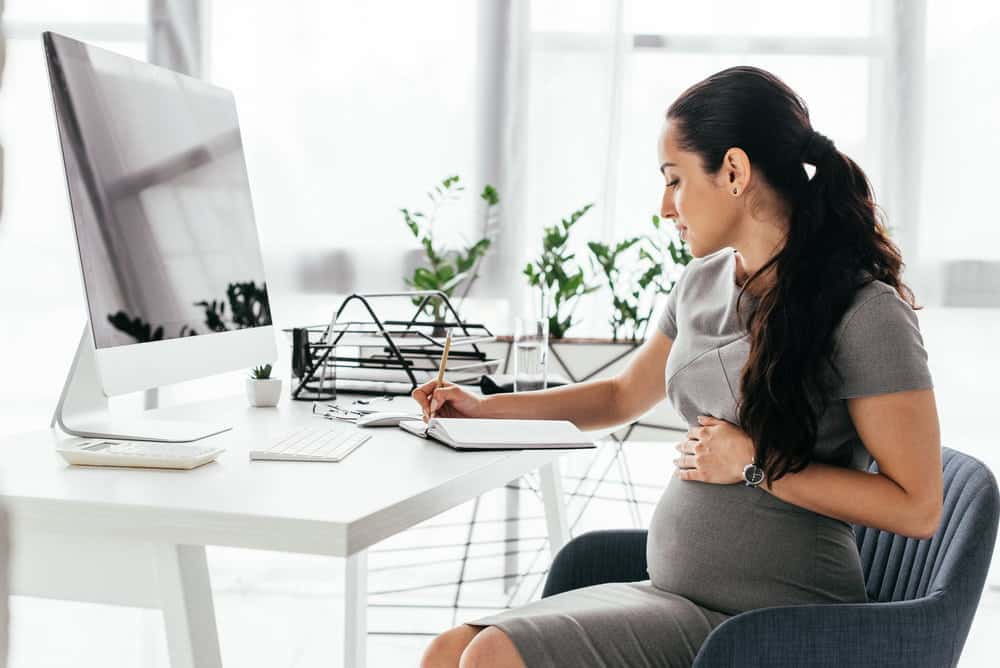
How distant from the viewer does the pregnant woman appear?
117cm

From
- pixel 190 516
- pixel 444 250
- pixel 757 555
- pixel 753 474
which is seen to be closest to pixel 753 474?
pixel 753 474

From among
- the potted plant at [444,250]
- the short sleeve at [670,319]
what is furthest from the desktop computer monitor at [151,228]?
the potted plant at [444,250]

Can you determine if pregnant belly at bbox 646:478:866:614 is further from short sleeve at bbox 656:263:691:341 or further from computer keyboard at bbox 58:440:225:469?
computer keyboard at bbox 58:440:225:469

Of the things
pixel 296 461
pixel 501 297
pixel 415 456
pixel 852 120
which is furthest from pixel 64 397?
pixel 852 120

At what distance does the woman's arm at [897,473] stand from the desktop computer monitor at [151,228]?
2.83 feet

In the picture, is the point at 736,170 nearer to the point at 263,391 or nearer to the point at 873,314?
the point at 873,314

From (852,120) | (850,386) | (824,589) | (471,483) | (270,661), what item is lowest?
(270,661)

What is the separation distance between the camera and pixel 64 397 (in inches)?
52.1

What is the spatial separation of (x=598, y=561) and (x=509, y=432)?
Result: 0.79 ft

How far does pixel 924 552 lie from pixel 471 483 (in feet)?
1.94

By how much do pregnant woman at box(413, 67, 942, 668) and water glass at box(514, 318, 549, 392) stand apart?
48 centimetres

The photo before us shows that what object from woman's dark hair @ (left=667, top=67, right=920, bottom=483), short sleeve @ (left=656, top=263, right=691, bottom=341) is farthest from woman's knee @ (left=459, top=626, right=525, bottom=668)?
short sleeve @ (left=656, top=263, right=691, bottom=341)

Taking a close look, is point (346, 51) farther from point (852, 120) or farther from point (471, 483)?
point (471, 483)

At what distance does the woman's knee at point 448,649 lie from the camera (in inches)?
45.6
